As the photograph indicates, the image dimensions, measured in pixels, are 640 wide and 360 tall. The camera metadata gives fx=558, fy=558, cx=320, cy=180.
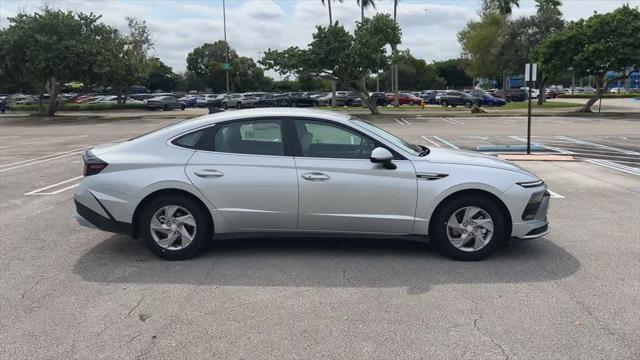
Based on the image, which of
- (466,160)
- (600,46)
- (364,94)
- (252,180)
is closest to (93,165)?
(252,180)

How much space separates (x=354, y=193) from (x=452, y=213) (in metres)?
0.97

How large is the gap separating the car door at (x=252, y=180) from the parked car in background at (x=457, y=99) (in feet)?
149

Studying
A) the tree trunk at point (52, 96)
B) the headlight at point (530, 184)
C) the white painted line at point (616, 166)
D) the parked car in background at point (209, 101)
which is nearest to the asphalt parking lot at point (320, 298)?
the headlight at point (530, 184)

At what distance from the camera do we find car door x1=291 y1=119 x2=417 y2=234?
5312mm

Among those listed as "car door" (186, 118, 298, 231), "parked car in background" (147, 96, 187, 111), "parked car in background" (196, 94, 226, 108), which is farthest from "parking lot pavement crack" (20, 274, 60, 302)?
"parked car in background" (196, 94, 226, 108)

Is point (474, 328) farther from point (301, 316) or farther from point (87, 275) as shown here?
point (87, 275)

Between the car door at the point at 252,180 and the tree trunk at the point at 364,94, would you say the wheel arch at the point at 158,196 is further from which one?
the tree trunk at the point at 364,94

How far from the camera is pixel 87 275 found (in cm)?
517

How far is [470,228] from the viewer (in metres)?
5.41

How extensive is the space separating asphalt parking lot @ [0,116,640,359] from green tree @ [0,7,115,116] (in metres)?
31.8

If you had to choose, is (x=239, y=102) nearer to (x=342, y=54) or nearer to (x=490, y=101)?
(x=342, y=54)

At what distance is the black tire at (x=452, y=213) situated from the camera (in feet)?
17.6

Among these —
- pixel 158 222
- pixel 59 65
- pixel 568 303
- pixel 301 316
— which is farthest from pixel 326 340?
pixel 59 65

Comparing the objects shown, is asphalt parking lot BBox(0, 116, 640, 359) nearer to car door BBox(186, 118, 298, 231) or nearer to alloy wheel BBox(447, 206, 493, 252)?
alloy wheel BBox(447, 206, 493, 252)
